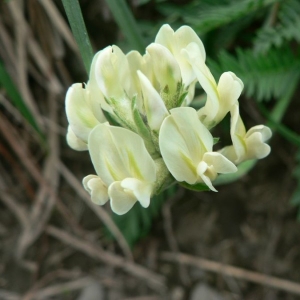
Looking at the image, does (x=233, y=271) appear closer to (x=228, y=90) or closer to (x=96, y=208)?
(x=96, y=208)

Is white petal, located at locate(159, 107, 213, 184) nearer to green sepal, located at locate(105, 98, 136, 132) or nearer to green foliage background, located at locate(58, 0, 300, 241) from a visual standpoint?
green sepal, located at locate(105, 98, 136, 132)

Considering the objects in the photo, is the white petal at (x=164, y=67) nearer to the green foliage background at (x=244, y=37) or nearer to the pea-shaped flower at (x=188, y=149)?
the pea-shaped flower at (x=188, y=149)

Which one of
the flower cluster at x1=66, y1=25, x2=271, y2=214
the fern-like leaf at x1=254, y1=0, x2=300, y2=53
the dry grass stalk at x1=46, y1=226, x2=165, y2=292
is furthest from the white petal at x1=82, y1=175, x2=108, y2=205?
the dry grass stalk at x1=46, y1=226, x2=165, y2=292

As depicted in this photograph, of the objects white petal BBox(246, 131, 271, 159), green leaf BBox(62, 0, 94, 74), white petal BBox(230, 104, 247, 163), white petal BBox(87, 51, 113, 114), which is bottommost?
white petal BBox(246, 131, 271, 159)

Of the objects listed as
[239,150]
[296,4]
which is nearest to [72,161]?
[296,4]

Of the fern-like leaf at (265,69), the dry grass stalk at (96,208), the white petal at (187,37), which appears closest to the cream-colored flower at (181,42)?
the white petal at (187,37)

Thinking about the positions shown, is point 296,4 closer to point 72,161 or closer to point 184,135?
point 184,135
